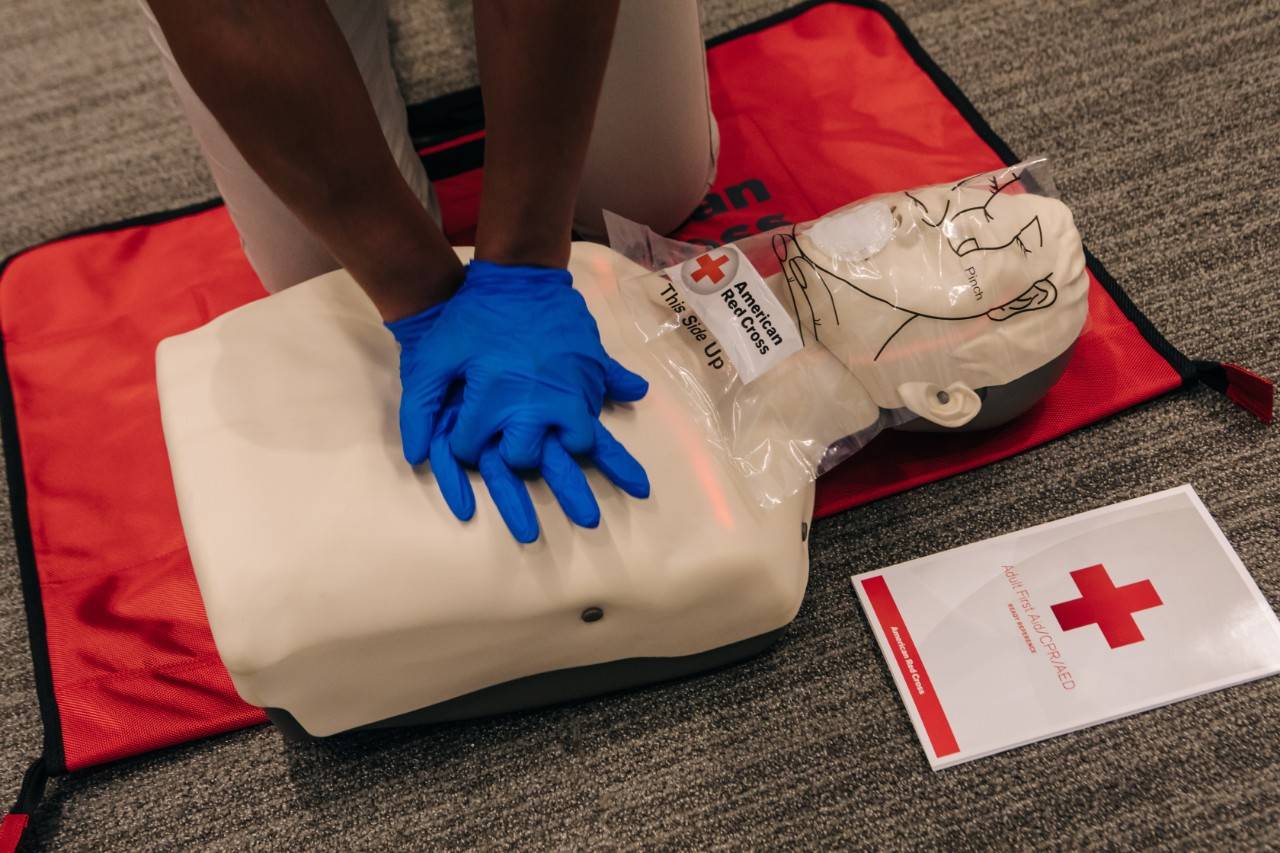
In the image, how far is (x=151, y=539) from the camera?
3.22 ft

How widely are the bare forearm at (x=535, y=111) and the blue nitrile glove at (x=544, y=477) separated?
0.59 feet

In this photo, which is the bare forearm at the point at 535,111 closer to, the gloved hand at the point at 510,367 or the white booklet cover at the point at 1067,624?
the gloved hand at the point at 510,367

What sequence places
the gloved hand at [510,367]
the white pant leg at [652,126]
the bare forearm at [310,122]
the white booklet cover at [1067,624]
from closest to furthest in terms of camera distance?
the bare forearm at [310,122]
the gloved hand at [510,367]
the white booklet cover at [1067,624]
the white pant leg at [652,126]

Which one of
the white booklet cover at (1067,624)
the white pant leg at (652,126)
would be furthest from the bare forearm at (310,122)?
the white booklet cover at (1067,624)

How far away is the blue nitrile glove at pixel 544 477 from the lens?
688mm

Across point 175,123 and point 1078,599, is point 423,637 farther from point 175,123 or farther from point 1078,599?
point 175,123

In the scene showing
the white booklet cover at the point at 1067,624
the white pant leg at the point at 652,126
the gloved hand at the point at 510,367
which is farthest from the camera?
the white pant leg at the point at 652,126

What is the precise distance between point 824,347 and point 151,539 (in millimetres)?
731

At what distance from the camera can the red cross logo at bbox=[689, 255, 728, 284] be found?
826 millimetres

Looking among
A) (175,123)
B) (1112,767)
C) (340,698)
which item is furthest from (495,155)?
(175,123)

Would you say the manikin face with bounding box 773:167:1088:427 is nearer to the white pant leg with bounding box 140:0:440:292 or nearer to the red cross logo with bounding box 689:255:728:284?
the red cross logo with bounding box 689:255:728:284

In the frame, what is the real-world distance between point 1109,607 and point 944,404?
253 millimetres

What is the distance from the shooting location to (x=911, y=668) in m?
0.84


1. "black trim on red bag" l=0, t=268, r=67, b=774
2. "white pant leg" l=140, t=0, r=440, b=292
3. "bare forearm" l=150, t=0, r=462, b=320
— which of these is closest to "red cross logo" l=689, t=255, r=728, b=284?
"bare forearm" l=150, t=0, r=462, b=320
